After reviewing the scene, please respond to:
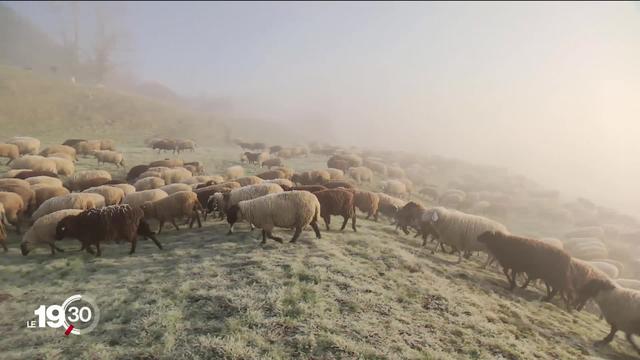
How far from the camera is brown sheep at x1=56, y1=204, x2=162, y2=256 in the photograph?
1288cm

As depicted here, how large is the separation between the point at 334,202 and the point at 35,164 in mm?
19972

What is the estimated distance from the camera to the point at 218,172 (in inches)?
1250

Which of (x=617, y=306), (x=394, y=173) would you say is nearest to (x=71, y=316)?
(x=617, y=306)

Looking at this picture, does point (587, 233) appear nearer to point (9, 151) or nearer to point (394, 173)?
point (394, 173)

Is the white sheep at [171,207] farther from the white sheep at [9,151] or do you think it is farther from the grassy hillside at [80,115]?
the grassy hillside at [80,115]

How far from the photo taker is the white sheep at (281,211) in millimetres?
13852

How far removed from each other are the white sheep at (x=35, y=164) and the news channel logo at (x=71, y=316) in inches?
680

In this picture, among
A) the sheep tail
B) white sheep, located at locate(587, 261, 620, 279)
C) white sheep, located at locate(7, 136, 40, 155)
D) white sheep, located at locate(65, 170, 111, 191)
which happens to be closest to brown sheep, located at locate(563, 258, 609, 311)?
white sheep, located at locate(587, 261, 620, 279)

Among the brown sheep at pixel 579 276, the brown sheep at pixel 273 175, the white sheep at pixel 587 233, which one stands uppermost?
the brown sheep at pixel 273 175

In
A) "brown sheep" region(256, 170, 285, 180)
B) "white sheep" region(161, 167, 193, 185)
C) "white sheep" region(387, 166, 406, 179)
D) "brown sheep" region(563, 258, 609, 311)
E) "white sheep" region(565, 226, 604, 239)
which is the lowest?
"white sheep" region(565, 226, 604, 239)

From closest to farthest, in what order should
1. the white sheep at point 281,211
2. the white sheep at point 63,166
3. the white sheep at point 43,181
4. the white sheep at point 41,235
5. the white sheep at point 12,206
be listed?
the white sheep at point 41,235 < the white sheep at point 281,211 < the white sheep at point 12,206 < the white sheep at point 43,181 < the white sheep at point 63,166

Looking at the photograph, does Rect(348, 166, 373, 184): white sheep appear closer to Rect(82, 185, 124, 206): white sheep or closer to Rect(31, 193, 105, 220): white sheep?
Rect(82, 185, 124, 206): white sheep

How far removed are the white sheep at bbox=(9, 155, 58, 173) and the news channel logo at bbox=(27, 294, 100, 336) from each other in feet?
56.7

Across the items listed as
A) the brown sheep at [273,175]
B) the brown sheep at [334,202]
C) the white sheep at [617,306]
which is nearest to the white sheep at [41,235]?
the brown sheep at [334,202]
